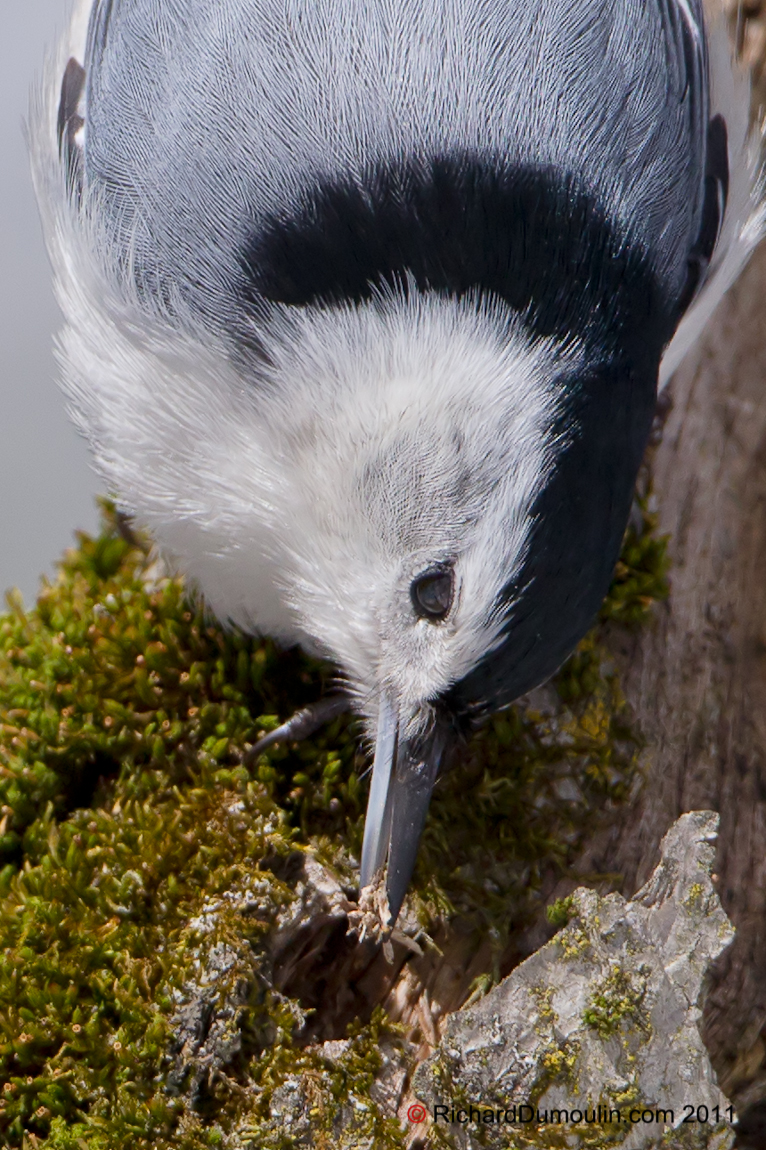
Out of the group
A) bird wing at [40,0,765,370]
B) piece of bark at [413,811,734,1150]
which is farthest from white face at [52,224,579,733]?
piece of bark at [413,811,734,1150]

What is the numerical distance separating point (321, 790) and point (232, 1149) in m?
0.61

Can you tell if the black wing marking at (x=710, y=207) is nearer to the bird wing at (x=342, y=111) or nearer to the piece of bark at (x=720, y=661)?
the bird wing at (x=342, y=111)

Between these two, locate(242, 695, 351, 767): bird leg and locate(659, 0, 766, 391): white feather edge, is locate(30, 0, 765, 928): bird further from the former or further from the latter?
locate(659, 0, 766, 391): white feather edge

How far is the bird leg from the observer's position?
83.7 inches

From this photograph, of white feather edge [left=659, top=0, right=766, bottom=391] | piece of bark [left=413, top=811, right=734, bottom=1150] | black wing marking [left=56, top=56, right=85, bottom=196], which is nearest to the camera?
piece of bark [left=413, top=811, right=734, bottom=1150]

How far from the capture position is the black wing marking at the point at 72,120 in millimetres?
2324

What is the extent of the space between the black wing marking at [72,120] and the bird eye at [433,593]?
109cm

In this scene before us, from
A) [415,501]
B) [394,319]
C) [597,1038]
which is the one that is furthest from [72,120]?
[597,1038]

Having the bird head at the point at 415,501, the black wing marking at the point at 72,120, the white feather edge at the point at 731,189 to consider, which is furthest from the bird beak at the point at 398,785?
the black wing marking at the point at 72,120

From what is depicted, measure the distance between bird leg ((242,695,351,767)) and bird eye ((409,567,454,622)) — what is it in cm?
31

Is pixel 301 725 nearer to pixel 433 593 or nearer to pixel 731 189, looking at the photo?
pixel 433 593

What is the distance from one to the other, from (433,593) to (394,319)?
46 centimetres

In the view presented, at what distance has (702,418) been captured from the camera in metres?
2.79

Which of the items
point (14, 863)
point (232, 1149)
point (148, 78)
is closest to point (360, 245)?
point (148, 78)
